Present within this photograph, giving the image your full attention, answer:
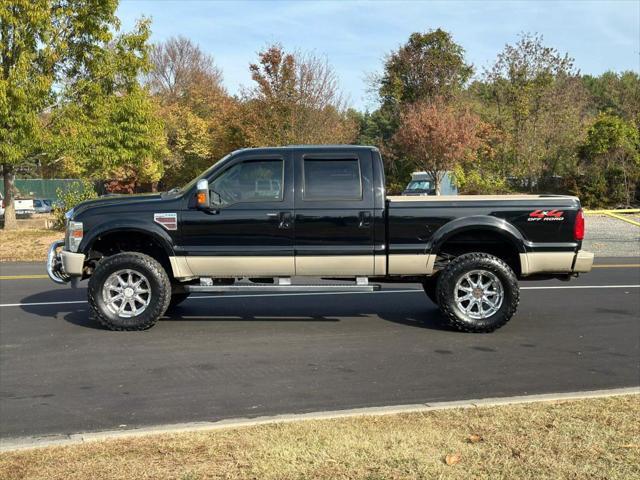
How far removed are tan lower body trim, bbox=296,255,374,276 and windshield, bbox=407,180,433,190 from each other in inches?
1047

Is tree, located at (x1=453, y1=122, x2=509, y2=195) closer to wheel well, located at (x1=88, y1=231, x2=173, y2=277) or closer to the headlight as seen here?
wheel well, located at (x1=88, y1=231, x2=173, y2=277)

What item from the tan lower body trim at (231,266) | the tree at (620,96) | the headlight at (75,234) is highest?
the tree at (620,96)

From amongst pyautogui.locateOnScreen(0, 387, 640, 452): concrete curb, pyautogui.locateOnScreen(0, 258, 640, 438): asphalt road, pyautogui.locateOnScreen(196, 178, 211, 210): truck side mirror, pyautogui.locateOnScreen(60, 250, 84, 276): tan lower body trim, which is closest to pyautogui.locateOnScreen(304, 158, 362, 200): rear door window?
pyautogui.locateOnScreen(196, 178, 211, 210): truck side mirror

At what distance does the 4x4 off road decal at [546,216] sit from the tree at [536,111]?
27.0 metres

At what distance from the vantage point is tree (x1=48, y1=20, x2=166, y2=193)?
747 inches

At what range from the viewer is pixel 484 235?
7.75 metres

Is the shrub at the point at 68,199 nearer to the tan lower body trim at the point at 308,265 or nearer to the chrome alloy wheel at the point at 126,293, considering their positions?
the chrome alloy wheel at the point at 126,293

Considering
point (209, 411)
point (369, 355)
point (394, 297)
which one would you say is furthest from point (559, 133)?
point (209, 411)

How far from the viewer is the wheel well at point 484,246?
7.67 metres

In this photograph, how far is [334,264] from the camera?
7.55 meters

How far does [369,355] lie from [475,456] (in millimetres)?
2800

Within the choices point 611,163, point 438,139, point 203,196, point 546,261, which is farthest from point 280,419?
point 611,163

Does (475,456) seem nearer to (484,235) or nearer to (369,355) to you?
(369,355)

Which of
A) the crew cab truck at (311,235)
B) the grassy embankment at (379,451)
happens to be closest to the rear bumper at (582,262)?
the crew cab truck at (311,235)
